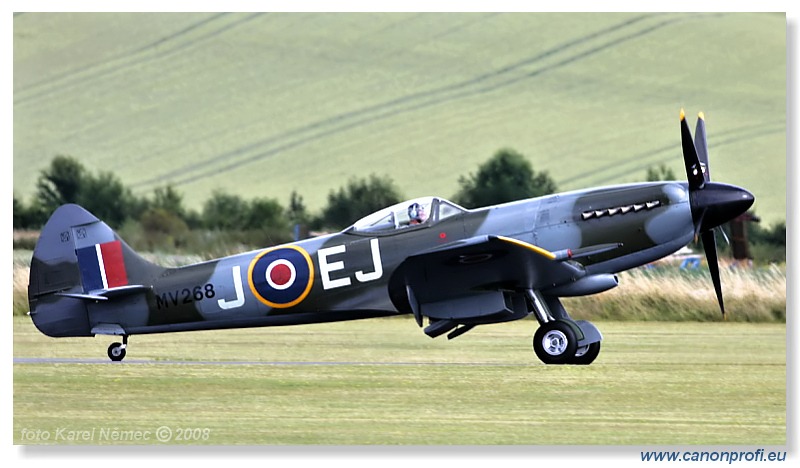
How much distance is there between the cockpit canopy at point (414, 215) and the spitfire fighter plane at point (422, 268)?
12 millimetres

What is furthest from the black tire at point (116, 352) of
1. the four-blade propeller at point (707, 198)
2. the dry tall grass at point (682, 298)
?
the four-blade propeller at point (707, 198)

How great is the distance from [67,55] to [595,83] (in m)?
10.7

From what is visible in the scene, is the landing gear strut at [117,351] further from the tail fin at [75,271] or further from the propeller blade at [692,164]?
the propeller blade at [692,164]

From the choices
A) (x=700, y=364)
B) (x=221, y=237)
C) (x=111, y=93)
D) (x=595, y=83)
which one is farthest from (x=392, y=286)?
(x=595, y=83)

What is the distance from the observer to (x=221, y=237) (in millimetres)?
21500

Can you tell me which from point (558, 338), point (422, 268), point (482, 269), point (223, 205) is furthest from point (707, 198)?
point (223, 205)

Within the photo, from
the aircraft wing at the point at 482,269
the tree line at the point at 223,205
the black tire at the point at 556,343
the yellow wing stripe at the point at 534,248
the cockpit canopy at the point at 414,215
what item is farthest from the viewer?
the tree line at the point at 223,205

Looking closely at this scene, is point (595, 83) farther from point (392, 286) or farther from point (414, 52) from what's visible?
point (392, 286)

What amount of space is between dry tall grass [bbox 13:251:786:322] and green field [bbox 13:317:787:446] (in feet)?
8.02

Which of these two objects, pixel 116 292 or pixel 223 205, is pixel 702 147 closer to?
pixel 116 292

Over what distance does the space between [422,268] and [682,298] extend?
7.22 meters

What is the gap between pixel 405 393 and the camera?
10.6 metres

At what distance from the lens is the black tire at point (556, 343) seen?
37.1ft

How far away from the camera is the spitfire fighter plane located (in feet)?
37.1
